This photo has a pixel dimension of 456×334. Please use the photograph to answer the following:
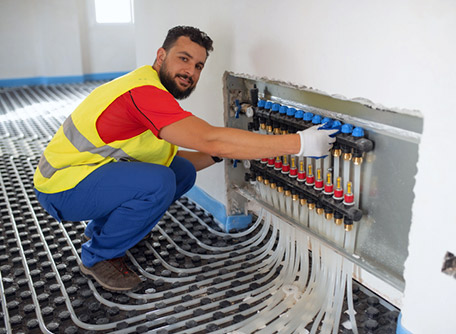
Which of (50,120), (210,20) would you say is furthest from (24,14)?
(210,20)

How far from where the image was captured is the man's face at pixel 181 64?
1860 millimetres

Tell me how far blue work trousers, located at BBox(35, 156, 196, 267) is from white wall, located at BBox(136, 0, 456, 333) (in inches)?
25.0

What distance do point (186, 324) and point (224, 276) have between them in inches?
13.3

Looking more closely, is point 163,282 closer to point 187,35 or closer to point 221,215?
point 221,215

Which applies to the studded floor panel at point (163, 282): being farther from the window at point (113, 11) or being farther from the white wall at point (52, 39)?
the window at point (113, 11)

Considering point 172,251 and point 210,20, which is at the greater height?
point 210,20

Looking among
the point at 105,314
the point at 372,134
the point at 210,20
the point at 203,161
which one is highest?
the point at 210,20

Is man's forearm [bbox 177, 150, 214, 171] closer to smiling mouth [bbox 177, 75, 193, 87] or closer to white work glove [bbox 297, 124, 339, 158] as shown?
smiling mouth [bbox 177, 75, 193, 87]

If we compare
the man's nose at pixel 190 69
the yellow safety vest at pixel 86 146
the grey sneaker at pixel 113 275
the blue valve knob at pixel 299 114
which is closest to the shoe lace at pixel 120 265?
the grey sneaker at pixel 113 275

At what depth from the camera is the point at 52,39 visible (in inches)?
267

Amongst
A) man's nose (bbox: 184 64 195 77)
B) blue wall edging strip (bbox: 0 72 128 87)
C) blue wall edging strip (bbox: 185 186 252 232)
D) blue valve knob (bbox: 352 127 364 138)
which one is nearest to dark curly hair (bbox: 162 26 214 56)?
man's nose (bbox: 184 64 195 77)

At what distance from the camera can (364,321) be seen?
1638 millimetres

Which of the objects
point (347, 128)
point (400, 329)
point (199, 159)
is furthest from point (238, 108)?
point (400, 329)

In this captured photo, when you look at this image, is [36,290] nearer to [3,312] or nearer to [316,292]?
[3,312]
